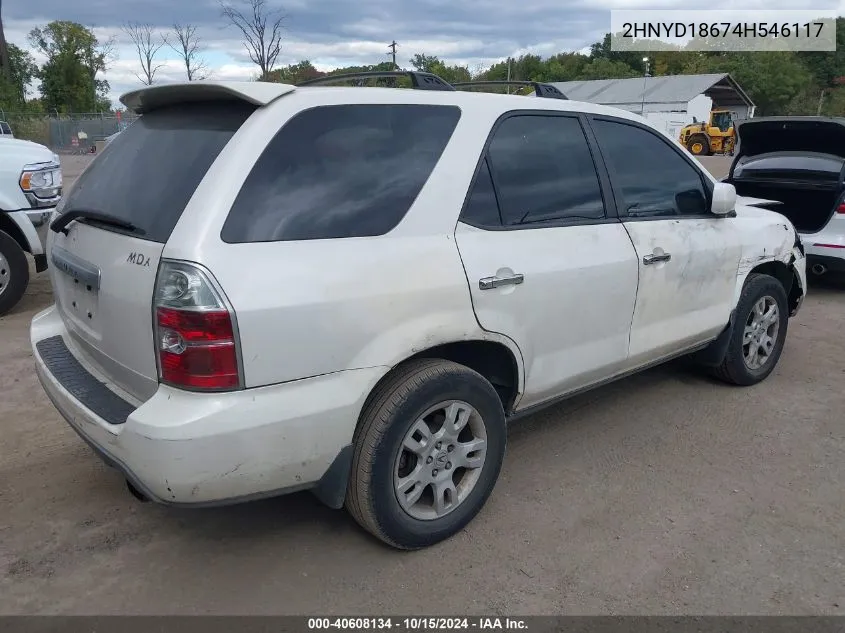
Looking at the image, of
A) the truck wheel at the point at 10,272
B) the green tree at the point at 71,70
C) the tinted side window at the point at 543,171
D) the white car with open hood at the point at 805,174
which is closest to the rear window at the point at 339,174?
the tinted side window at the point at 543,171

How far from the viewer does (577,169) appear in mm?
3367

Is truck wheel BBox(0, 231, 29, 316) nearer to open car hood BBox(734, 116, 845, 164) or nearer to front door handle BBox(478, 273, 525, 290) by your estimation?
front door handle BBox(478, 273, 525, 290)

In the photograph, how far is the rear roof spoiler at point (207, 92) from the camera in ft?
8.23

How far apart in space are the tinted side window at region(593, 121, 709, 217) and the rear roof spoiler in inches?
69.0

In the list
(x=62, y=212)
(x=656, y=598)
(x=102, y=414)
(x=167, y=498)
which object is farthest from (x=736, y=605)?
(x=62, y=212)

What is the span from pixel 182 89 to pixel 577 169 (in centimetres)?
182

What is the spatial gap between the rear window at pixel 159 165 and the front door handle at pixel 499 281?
43.4 inches

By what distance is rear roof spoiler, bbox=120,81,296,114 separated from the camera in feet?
8.23

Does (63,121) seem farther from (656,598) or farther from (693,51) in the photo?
(693,51)

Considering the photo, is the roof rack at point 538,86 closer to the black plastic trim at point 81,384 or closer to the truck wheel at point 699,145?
the black plastic trim at point 81,384
